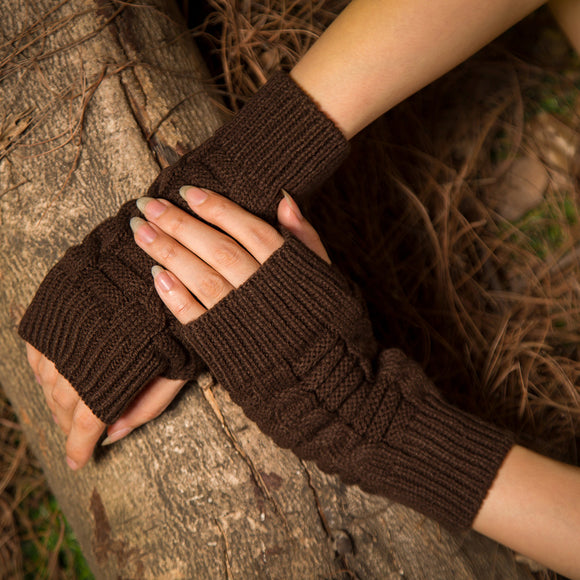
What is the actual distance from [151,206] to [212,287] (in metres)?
0.22

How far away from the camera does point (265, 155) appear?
110cm

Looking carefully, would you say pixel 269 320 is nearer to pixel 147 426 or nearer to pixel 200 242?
pixel 200 242

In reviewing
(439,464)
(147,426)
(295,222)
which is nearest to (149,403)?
(147,426)

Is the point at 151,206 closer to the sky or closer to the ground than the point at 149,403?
closer to the sky

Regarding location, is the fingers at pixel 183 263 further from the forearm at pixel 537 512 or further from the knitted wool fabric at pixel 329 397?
the forearm at pixel 537 512

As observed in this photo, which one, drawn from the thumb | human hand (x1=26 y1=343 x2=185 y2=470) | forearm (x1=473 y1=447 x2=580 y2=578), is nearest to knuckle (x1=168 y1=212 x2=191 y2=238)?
the thumb

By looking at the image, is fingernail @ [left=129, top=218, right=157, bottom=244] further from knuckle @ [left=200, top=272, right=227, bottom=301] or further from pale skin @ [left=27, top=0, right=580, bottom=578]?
knuckle @ [left=200, top=272, right=227, bottom=301]

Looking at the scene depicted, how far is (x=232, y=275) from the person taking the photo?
104 cm

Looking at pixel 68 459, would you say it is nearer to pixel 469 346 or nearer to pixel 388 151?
pixel 469 346

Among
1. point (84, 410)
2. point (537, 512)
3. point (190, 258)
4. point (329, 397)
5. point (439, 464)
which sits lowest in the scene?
point (537, 512)

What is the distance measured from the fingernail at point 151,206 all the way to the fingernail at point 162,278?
12 centimetres

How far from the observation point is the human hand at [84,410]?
1.08 metres

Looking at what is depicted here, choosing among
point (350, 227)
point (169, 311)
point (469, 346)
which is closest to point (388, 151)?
point (350, 227)

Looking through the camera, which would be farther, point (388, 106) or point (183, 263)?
point (388, 106)
